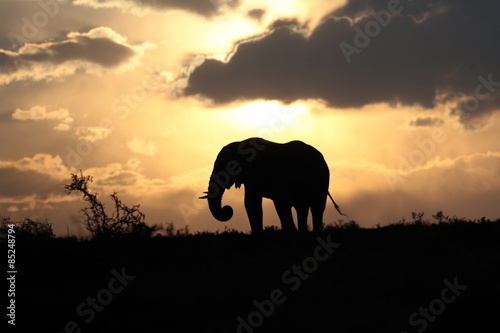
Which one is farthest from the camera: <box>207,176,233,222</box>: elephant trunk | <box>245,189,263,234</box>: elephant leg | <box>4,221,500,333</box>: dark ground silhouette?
<box>207,176,233,222</box>: elephant trunk

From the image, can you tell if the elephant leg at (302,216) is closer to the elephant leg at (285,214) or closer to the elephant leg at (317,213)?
the elephant leg at (317,213)

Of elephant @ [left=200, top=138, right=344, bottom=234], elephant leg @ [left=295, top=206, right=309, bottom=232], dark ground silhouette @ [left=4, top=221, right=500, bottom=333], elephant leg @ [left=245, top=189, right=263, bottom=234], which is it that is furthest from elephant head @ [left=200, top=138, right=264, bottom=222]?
elephant leg @ [left=295, top=206, right=309, bottom=232]

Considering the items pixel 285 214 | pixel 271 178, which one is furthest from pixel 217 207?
pixel 285 214

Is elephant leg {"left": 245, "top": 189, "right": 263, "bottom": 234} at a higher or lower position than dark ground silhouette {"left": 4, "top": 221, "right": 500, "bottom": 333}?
higher

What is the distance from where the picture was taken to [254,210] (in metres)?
23.8

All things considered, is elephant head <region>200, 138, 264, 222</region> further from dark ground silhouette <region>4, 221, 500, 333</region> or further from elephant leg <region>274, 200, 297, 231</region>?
dark ground silhouette <region>4, 221, 500, 333</region>

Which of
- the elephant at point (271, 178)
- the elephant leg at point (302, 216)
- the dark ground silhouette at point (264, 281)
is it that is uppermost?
the elephant at point (271, 178)

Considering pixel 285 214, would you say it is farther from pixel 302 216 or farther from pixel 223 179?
pixel 223 179

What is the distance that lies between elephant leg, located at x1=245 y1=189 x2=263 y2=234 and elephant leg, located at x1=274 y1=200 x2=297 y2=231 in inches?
26.6

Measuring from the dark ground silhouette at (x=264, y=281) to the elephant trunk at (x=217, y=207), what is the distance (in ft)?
5.93

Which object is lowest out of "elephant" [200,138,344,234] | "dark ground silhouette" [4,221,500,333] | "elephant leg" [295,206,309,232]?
"dark ground silhouette" [4,221,500,333]

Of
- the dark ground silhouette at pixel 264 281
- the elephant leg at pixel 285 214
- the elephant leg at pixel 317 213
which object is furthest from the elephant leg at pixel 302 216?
the dark ground silhouette at pixel 264 281

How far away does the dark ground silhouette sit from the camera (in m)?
13.0

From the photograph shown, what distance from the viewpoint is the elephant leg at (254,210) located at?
77.2 feet
